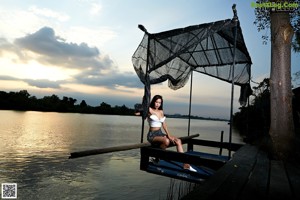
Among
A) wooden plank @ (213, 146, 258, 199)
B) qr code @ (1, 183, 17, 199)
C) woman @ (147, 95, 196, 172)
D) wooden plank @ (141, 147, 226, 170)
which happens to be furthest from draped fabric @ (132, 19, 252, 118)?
qr code @ (1, 183, 17, 199)

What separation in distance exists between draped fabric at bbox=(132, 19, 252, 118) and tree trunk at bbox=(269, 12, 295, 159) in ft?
3.55

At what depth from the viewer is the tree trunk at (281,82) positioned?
616 centimetres

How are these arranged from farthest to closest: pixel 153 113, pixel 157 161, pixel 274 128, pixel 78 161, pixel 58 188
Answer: pixel 78 161 → pixel 58 188 → pixel 157 161 → pixel 153 113 → pixel 274 128

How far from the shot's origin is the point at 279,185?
3.44m

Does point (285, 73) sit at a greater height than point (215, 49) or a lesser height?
lesser

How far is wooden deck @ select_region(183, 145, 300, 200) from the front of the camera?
9.58 ft

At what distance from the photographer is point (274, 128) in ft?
20.5

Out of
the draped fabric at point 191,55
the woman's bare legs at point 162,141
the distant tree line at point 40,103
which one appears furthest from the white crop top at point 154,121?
the distant tree line at point 40,103

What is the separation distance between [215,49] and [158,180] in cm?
1087

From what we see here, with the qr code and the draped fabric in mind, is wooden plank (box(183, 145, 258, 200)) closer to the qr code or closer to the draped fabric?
the draped fabric

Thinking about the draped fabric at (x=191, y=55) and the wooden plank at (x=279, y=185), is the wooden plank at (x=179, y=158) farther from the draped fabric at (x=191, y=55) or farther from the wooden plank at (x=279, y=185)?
the draped fabric at (x=191, y=55)

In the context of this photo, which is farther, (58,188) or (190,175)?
(58,188)

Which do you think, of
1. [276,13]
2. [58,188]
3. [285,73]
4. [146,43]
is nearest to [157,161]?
[146,43]

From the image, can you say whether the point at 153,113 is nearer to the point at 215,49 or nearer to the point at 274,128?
the point at 274,128
